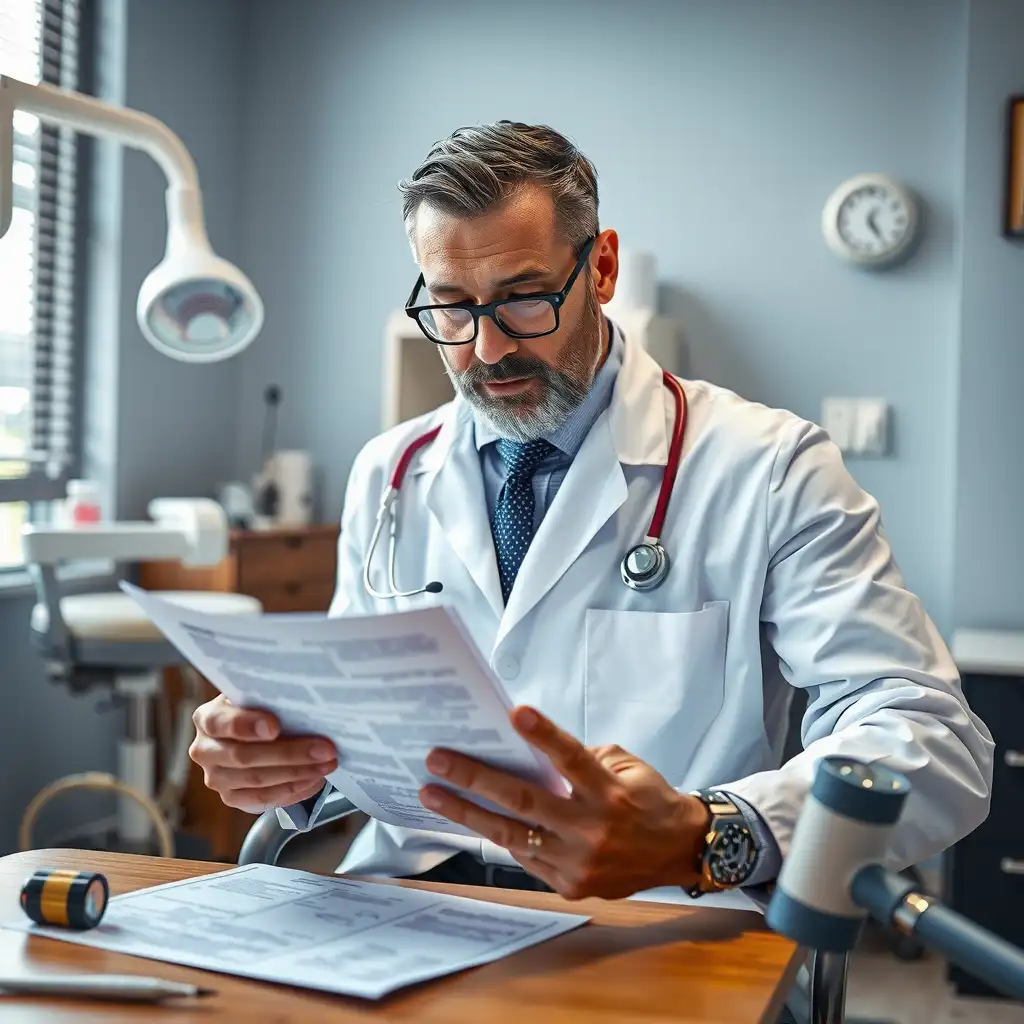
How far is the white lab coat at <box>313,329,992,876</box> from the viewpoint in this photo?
122 cm

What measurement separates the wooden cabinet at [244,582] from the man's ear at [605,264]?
177 centimetres

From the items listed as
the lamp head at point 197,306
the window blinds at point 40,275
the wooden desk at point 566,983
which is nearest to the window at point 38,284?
the window blinds at point 40,275

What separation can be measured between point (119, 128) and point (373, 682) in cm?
98

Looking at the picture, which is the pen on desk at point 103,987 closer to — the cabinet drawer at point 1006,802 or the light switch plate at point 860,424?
Answer: the cabinet drawer at point 1006,802

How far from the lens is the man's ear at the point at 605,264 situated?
1.51 m

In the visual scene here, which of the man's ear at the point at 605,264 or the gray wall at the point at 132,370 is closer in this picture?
the man's ear at the point at 605,264

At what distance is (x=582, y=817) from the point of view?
33.9 inches

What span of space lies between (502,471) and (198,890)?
27.4 inches

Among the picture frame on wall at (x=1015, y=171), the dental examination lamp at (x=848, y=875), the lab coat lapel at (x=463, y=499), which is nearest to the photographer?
the dental examination lamp at (x=848, y=875)

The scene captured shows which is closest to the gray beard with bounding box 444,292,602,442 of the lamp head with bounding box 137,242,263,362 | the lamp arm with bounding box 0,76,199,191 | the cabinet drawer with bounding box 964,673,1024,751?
the lamp head with bounding box 137,242,263,362

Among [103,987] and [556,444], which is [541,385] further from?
[103,987]

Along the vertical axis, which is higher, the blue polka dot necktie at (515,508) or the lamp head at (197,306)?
the lamp head at (197,306)

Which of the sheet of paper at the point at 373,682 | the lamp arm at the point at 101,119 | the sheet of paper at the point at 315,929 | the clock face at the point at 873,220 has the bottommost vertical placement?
the sheet of paper at the point at 315,929

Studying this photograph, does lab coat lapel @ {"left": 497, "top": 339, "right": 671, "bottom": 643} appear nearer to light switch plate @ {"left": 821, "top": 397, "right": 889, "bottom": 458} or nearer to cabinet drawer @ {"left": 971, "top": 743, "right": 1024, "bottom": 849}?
cabinet drawer @ {"left": 971, "top": 743, "right": 1024, "bottom": 849}
